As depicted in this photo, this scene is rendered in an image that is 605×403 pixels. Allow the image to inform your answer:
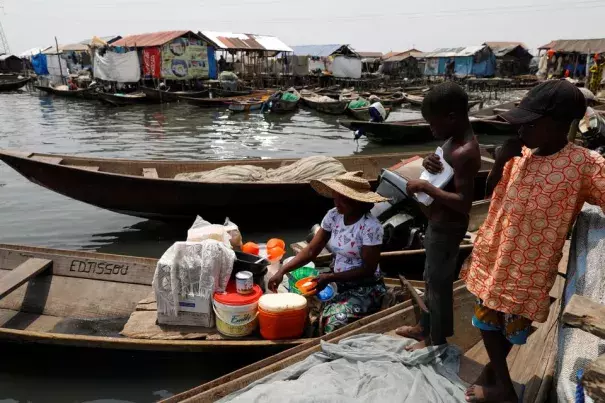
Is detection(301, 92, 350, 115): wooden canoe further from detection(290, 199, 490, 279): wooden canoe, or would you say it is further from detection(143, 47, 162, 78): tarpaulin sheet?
detection(290, 199, 490, 279): wooden canoe

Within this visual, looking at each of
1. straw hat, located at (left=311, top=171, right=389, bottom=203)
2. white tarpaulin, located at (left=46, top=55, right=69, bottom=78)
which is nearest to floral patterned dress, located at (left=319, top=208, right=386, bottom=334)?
straw hat, located at (left=311, top=171, right=389, bottom=203)

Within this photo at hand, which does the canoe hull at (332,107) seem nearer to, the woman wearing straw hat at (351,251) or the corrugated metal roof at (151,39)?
the corrugated metal roof at (151,39)

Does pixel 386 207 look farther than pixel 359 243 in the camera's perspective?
Yes

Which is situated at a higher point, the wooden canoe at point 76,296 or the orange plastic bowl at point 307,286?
the orange plastic bowl at point 307,286

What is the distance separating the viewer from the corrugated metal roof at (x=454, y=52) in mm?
37281

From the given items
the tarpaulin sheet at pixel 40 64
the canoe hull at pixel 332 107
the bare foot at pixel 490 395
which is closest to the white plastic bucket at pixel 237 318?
the bare foot at pixel 490 395

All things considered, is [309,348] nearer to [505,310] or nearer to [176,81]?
[505,310]

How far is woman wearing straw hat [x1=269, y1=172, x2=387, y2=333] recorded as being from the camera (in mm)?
3166

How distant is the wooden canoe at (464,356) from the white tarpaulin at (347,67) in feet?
112

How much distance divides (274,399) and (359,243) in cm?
132

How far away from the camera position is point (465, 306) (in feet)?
10.1

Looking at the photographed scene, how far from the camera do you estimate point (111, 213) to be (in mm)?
7988

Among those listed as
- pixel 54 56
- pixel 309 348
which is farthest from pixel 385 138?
pixel 54 56

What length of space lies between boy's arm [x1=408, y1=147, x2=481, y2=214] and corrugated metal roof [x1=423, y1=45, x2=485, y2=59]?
38860 millimetres
